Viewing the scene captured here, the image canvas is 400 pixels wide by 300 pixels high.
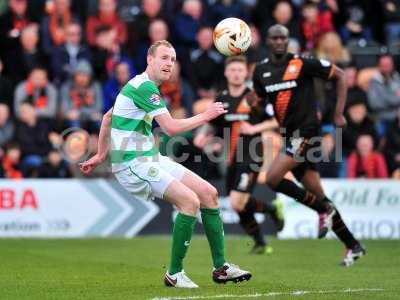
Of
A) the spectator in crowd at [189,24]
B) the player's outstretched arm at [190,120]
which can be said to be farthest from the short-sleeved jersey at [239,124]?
the spectator in crowd at [189,24]

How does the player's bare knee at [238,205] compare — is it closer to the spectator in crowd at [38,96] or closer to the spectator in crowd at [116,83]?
the spectator in crowd at [116,83]

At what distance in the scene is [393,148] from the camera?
18.4 m

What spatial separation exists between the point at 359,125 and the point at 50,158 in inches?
231

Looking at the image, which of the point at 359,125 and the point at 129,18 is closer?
the point at 359,125

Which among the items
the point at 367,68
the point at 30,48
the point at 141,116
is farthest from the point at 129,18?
A: the point at 141,116

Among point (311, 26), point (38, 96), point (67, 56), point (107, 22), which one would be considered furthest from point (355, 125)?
point (38, 96)

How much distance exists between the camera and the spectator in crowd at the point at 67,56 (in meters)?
19.2

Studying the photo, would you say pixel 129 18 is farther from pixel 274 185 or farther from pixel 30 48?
pixel 274 185

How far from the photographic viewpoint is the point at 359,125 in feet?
60.5

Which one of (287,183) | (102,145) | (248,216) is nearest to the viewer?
(102,145)

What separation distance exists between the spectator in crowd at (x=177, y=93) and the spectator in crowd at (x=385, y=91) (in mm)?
3590

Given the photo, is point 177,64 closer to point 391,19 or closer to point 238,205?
point 391,19

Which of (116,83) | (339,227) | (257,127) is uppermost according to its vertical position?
(116,83)

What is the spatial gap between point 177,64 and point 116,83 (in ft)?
4.43
